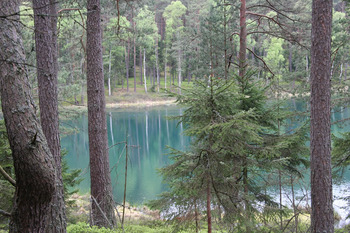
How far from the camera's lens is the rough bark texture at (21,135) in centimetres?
211

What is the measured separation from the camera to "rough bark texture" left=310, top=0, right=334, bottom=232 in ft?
13.2

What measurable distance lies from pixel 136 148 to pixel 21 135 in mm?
16623

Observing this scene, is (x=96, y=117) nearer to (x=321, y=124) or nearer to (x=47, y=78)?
(x=47, y=78)

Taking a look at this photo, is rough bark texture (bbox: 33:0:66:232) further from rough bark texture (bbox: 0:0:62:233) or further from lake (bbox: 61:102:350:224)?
rough bark texture (bbox: 0:0:62:233)

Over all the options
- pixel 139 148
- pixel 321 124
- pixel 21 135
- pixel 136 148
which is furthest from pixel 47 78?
pixel 136 148

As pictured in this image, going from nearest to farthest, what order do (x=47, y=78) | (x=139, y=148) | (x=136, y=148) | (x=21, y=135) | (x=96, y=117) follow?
(x=21, y=135), (x=47, y=78), (x=96, y=117), (x=139, y=148), (x=136, y=148)

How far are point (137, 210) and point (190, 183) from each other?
24.2 ft

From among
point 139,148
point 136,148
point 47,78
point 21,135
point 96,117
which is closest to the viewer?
point 21,135

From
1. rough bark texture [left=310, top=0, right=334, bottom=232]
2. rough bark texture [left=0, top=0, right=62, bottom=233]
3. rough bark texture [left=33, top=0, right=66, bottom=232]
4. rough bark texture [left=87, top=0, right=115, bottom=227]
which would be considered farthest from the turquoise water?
rough bark texture [left=310, top=0, right=334, bottom=232]

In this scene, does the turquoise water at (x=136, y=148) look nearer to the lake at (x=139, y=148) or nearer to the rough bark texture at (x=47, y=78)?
the lake at (x=139, y=148)

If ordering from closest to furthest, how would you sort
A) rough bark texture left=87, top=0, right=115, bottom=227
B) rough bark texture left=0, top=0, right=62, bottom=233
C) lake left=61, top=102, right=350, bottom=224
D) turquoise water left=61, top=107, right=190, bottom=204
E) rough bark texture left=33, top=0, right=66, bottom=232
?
rough bark texture left=0, top=0, right=62, bottom=233, rough bark texture left=33, top=0, right=66, bottom=232, rough bark texture left=87, top=0, right=115, bottom=227, lake left=61, top=102, right=350, bottom=224, turquoise water left=61, top=107, right=190, bottom=204

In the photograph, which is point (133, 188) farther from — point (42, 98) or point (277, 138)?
point (42, 98)

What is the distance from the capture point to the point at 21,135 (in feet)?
6.89

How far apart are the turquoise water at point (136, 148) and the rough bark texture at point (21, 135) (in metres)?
1.86
